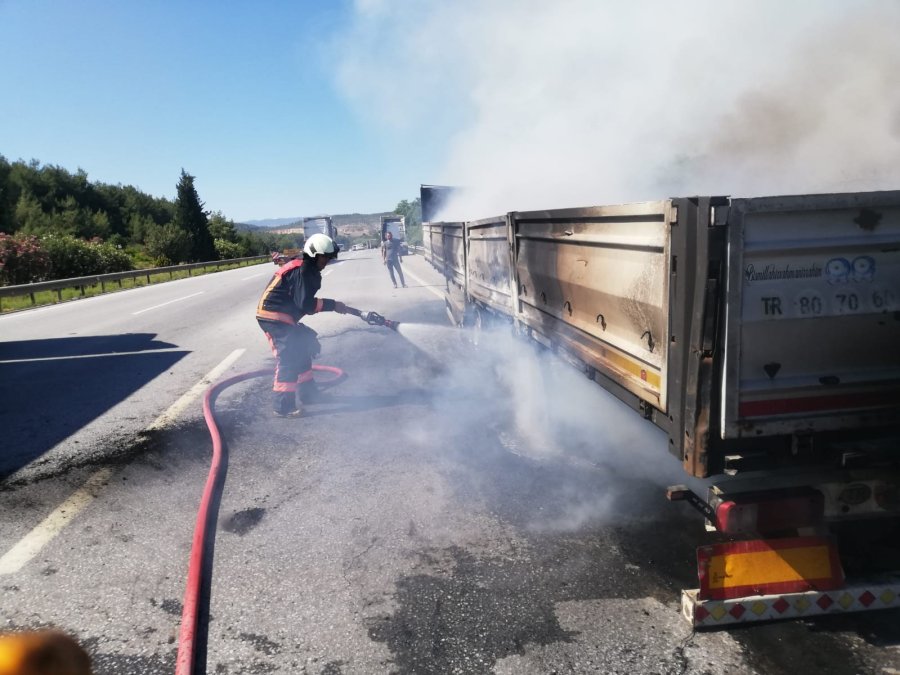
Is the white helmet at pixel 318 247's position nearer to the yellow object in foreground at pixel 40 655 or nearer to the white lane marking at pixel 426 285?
the yellow object in foreground at pixel 40 655

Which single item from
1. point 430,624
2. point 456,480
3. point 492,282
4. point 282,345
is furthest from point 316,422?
point 430,624

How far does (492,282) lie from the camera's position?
617 cm

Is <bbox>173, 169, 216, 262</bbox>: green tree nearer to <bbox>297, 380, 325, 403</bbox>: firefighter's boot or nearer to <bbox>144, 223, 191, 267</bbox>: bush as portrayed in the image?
<bbox>144, 223, 191, 267</bbox>: bush

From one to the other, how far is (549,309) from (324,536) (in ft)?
7.24

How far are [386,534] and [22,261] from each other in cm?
2258

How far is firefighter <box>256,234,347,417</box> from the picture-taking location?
5562 millimetres

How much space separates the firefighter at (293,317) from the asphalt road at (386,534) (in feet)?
0.96

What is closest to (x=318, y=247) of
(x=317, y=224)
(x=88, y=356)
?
(x=88, y=356)

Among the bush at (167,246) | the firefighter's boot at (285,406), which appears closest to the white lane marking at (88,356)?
the firefighter's boot at (285,406)

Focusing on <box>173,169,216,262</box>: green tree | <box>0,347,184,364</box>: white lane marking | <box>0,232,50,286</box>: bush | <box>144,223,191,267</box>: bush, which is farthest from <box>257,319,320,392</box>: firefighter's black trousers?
<box>173,169,216,262</box>: green tree

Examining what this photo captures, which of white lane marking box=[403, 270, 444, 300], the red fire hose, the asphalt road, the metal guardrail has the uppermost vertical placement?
the metal guardrail

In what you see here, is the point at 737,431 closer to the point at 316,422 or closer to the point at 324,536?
the point at 324,536

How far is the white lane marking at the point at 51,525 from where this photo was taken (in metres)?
3.19

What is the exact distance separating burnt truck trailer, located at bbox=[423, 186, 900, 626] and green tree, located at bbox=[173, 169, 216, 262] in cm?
5339
